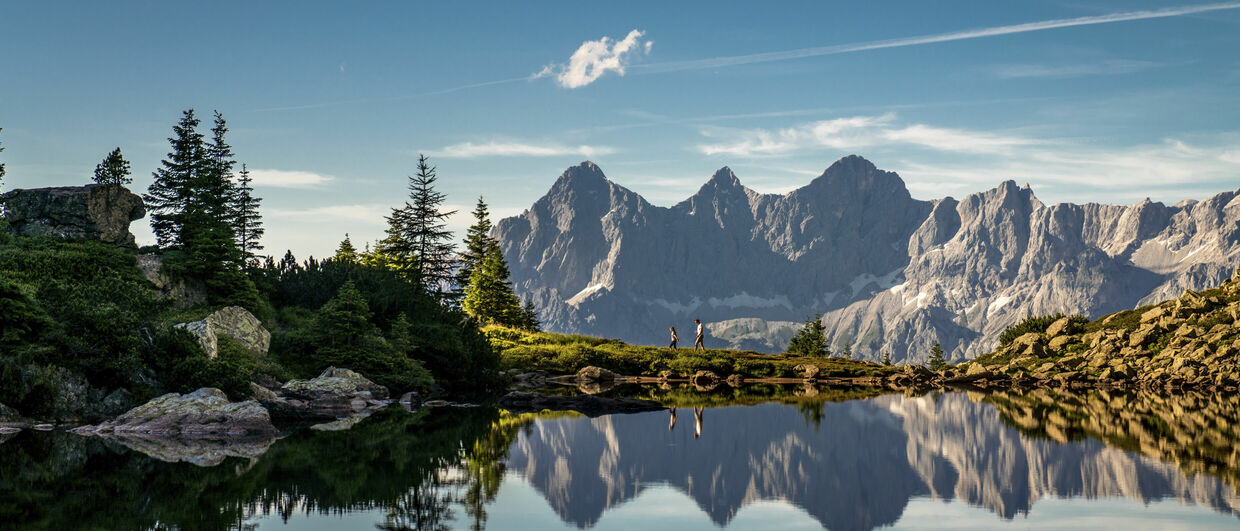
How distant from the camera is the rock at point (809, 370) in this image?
53.4 metres

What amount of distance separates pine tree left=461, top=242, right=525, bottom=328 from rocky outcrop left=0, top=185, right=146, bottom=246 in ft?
148

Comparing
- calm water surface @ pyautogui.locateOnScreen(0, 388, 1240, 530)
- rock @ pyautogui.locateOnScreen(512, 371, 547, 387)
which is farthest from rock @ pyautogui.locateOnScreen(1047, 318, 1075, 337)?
rock @ pyautogui.locateOnScreen(512, 371, 547, 387)

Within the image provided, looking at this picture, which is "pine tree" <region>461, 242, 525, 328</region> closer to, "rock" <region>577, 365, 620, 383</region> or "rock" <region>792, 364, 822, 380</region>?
"rock" <region>577, 365, 620, 383</region>

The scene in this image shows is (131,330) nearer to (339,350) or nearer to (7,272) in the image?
(7,272)

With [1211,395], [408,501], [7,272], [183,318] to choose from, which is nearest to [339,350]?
[183,318]

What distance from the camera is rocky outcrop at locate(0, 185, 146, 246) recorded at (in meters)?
37.6

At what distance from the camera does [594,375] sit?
5028cm

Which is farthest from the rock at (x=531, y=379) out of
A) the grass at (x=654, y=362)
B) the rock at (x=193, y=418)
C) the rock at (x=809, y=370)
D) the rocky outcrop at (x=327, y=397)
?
the rock at (x=193, y=418)

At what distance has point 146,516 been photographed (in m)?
13.9

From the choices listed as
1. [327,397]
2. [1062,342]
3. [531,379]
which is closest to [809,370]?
[531,379]

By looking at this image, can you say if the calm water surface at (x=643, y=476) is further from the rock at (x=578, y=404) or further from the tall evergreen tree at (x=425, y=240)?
the tall evergreen tree at (x=425, y=240)

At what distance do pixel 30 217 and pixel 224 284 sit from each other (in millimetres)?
8095

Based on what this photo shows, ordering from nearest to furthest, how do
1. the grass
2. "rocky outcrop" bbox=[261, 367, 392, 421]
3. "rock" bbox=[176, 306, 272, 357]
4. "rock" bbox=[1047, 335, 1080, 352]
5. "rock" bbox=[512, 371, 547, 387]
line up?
"rocky outcrop" bbox=[261, 367, 392, 421] → "rock" bbox=[176, 306, 272, 357] → "rock" bbox=[512, 371, 547, 387] → the grass → "rock" bbox=[1047, 335, 1080, 352]

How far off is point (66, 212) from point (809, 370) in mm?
38173
